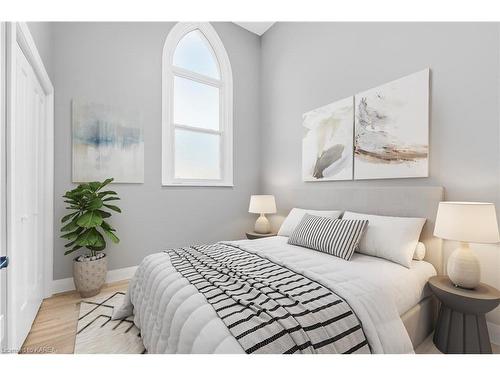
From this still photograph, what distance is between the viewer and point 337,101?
2.69 meters

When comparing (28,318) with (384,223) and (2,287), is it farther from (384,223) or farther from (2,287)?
(384,223)

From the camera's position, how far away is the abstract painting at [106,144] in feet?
8.43

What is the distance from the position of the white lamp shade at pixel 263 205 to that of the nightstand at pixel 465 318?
77.4 inches

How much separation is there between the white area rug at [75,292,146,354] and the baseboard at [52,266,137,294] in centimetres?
44

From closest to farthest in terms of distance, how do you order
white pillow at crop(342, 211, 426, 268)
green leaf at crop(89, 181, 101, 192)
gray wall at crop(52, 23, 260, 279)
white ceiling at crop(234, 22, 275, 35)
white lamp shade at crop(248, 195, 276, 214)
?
1. white pillow at crop(342, 211, 426, 268)
2. green leaf at crop(89, 181, 101, 192)
3. gray wall at crop(52, 23, 260, 279)
4. white lamp shade at crop(248, 195, 276, 214)
5. white ceiling at crop(234, 22, 275, 35)

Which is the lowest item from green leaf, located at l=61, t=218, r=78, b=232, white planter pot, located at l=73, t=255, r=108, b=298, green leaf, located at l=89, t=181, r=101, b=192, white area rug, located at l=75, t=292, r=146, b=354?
white area rug, located at l=75, t=292, r=146, b=354

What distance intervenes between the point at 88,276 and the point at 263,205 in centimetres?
207

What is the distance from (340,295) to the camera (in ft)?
4.19

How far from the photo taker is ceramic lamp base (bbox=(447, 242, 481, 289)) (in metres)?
1.49

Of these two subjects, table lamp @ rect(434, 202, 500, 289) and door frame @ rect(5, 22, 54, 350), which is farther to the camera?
table lamp @ rect(434, 202, 500, 289)

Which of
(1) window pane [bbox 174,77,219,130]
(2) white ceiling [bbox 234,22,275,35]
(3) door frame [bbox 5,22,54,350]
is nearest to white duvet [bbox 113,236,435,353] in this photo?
(3) door frame [bbox 5,22,54,350]

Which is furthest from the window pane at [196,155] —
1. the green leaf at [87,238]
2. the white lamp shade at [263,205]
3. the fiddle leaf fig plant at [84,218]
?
the green leaf at [87,238]

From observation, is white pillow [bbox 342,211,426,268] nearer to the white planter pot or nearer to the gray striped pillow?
the gray striped pillow
